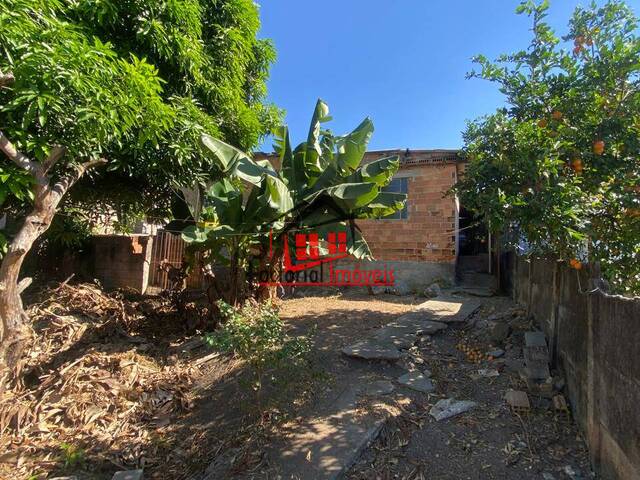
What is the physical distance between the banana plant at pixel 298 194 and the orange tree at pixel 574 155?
60.7 inches

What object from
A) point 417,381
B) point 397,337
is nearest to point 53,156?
point 417,381

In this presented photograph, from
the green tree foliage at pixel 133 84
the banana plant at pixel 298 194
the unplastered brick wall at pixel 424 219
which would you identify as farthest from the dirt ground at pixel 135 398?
the unplastered brick wall at pixel 424 219

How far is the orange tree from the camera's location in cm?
320

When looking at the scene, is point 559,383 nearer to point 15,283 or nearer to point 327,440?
point 327,440

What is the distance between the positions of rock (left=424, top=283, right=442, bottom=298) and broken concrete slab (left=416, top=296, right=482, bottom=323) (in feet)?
2.58

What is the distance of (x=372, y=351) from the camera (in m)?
4.47

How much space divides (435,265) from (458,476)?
297 inches

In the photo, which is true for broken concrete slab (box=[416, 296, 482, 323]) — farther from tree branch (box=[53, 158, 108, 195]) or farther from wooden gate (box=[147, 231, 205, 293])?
wooden gate (box=[147, 231, 205, 293])

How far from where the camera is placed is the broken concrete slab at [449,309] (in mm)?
5942

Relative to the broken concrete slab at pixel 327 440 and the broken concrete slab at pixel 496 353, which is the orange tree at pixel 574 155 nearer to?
the broken concrete slab at pixel 496 353

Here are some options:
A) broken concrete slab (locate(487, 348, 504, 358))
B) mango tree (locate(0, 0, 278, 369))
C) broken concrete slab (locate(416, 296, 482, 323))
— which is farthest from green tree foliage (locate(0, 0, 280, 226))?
broken concrete slab (locate(487, 348, 504, 358))

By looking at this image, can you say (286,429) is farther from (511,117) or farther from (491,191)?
(511,117)

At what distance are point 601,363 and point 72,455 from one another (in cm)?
452

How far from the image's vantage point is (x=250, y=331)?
125 inches
